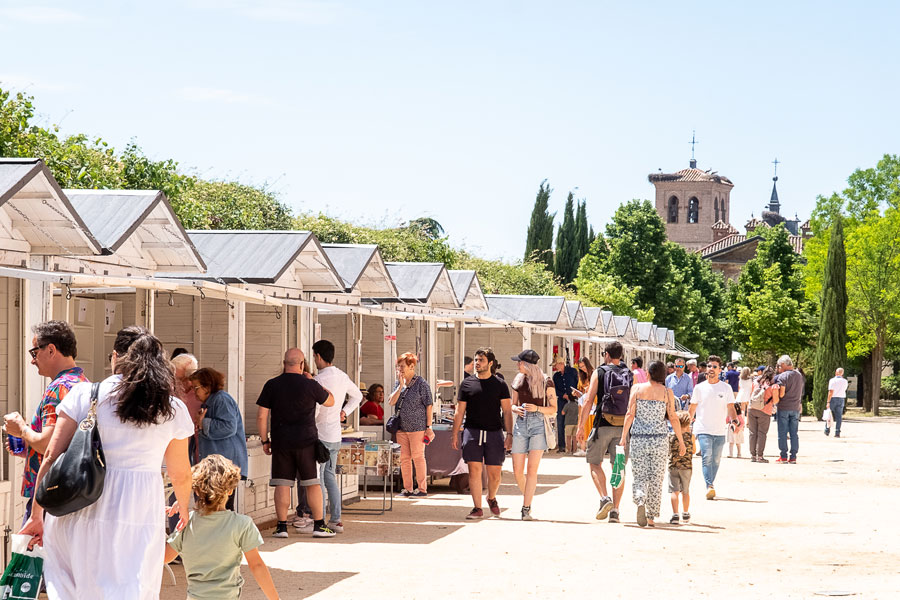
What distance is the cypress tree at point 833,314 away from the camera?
147ft

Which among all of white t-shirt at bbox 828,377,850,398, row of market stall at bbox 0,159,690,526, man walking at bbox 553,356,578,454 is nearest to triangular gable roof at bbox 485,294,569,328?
man walking at bbox 553,356,578,454

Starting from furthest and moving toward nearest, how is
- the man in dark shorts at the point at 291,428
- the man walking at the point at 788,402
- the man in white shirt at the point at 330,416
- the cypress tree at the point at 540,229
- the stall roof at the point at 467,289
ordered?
the cypress tree at the point at 540,229 < the man walking at the point at 788,402 < the stall roof at the point at 467,289 < the man in white shirt at the point at 330,416 < the man in dark shorts at the point at 291,428

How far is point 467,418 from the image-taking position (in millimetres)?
12078

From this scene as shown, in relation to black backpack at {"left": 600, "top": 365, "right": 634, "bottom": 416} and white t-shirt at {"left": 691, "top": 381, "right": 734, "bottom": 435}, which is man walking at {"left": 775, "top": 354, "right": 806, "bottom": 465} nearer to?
white t-shirt at {"left": 691, "top": 381, "right": 734, "bottom": 435}

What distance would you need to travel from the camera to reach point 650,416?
1141 cm

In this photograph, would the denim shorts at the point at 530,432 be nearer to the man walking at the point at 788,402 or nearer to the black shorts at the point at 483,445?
the black shorts at the point at 483,445

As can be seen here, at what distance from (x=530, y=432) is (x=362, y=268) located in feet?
10.2

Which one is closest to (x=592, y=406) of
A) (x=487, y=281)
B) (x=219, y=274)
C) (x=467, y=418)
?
(x=467, y=418)

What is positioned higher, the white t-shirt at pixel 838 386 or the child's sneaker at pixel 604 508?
the white t-shirt at pixel 838 386

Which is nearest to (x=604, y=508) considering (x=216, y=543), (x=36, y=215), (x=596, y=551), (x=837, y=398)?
(x=596, y=551)

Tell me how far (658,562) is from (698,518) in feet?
10.4

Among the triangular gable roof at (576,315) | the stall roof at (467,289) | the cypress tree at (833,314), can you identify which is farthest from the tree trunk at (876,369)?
the stall roof at (467,289)

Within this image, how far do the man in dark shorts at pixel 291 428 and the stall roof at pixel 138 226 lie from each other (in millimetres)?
1168

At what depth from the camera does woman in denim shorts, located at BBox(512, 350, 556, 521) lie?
1201 cm
